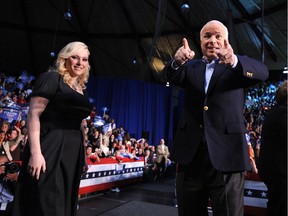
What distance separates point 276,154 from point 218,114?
107 centimetres

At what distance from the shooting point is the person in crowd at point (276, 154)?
2105 millimetres

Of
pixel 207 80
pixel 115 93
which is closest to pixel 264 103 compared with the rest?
pixel 115 93

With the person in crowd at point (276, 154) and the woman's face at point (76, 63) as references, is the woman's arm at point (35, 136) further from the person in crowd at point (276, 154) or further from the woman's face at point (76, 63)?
the person in crowd at point (276, 154)

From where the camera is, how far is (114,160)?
683 centimetres

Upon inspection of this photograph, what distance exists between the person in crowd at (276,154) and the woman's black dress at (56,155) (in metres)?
1.48

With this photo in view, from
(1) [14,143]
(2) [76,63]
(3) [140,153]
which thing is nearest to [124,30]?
(3) [140,153]

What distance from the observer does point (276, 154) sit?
215cm

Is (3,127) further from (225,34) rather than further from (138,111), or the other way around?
(138,111)

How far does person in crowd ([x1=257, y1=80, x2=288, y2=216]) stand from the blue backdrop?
12098mm

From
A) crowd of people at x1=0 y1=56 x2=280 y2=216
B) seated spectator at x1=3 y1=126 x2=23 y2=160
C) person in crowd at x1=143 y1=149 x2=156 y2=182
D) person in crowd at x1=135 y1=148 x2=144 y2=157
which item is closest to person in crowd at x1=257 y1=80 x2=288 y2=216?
crowd of people at x1=0 y1=56 x2=280 y2=216

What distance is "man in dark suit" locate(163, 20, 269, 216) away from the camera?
1329 mm

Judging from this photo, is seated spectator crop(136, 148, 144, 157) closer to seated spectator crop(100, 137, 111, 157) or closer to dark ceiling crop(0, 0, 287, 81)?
seated spectator crop(100, 137, 111, 157)

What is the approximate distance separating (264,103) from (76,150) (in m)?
12.5

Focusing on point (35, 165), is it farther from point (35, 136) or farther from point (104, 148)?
point (104, 148)
